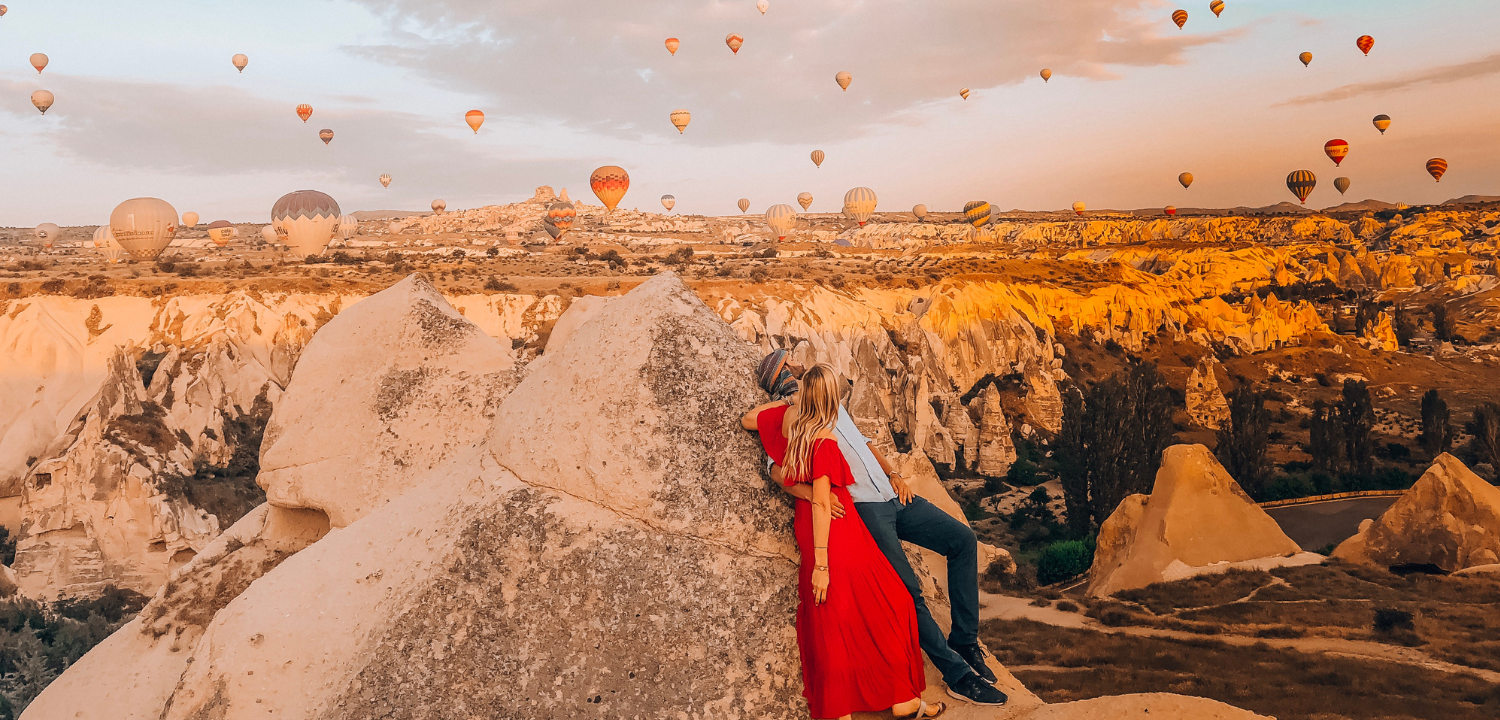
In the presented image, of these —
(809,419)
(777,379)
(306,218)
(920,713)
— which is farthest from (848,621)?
(306,218)

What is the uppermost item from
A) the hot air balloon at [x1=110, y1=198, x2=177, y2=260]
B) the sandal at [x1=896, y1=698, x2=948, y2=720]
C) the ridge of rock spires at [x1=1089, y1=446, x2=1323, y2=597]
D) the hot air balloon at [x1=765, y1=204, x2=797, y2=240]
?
the hot air balloon at [x1=765, y1=204, x2=797, y2=240]

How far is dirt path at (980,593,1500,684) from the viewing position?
1187cm

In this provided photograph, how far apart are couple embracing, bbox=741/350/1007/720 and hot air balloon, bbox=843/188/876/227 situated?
58341 mm

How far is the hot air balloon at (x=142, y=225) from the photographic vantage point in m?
39.8

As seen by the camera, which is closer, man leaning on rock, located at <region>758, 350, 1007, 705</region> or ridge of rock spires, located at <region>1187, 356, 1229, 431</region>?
man leaning on rock, located at <region>758, 350, 1007, 705</region>

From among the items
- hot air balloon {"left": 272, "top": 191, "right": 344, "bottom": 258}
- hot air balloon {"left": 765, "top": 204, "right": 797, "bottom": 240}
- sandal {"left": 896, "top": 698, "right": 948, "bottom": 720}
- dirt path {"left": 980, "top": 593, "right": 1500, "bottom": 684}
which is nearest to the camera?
sandal {"left": 896, "top": 698, "right": 948, "bottom": 720}

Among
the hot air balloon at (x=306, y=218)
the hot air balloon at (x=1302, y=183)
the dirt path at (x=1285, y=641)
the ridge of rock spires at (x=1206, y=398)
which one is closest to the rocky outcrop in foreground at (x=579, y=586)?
the dirt path at (x=1285, y=641)

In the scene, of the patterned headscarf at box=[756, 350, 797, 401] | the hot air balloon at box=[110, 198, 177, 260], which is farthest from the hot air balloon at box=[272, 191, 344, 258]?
the patterned headscarf at box=[756, 350, 797, 401]

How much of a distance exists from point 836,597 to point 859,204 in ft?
195

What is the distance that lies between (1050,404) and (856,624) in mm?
44124

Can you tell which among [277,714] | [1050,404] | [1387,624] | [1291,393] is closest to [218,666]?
[277,714]

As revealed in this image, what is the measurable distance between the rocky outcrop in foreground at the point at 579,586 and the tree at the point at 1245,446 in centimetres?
3624

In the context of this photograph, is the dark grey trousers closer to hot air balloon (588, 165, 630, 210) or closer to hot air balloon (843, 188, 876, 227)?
hot air balloon (588, 165, 630, 210)

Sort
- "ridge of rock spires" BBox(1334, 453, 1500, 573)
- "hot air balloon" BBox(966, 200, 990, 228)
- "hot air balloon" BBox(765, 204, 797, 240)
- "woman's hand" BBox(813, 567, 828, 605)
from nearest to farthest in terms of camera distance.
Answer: "woman's hand" BBox(813, 567, 828, 605), "ridge of rock spires" BBox(1334, 453, 1500, 573), "hot air balloon" BBox(765, 204, 797, 240), "hot air balloon" BBox(966, 200, 990, 228)
